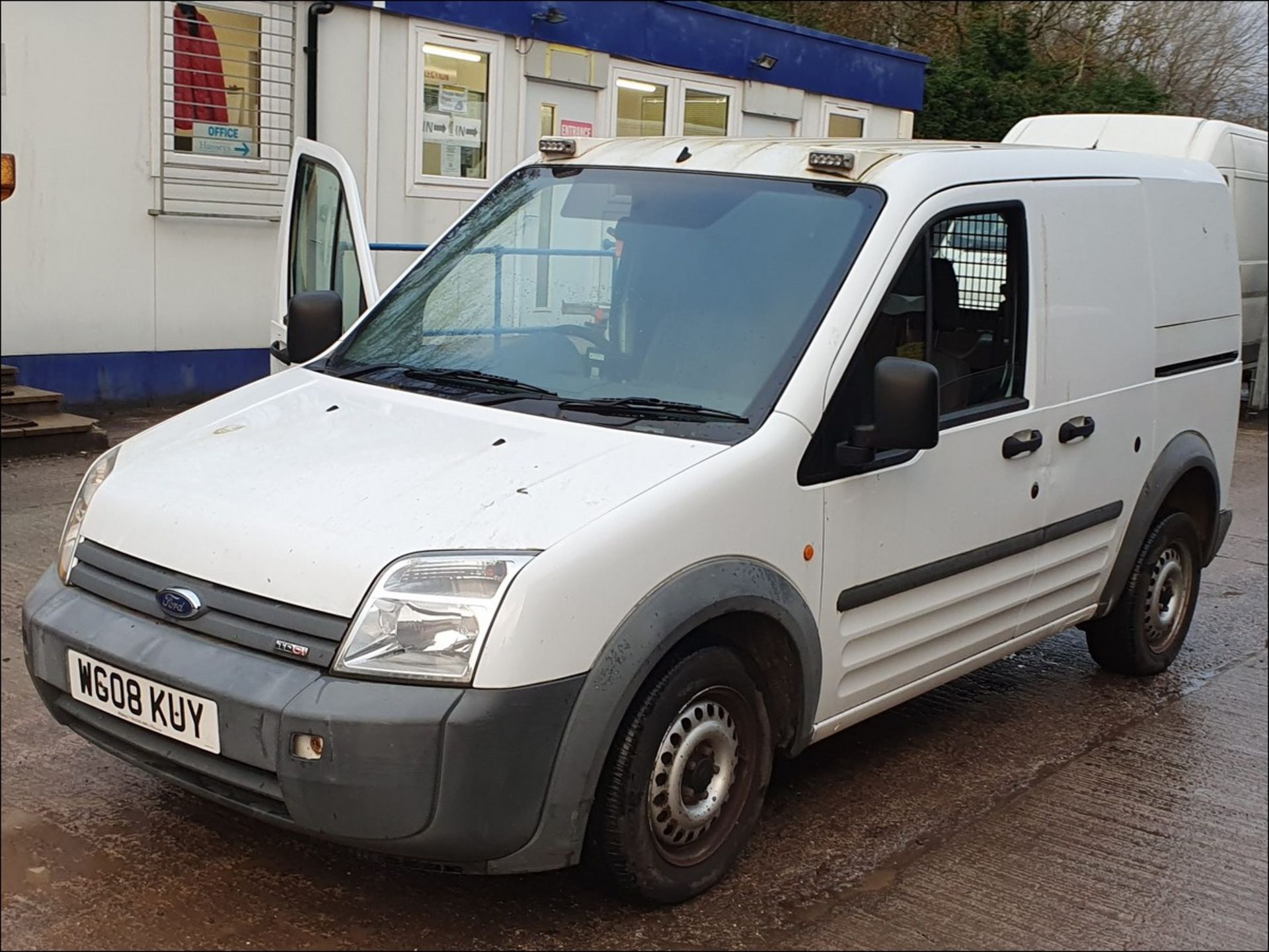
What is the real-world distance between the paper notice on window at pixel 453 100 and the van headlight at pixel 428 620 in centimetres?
975

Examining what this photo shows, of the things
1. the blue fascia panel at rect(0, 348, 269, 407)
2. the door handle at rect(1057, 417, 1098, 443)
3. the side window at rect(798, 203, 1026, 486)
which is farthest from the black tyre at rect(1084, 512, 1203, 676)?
the blue fascia panel at rect(0, 348, 269, 407)

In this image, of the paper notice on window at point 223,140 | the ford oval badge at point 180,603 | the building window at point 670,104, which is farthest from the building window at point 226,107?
the ford oval badge at point 180,603

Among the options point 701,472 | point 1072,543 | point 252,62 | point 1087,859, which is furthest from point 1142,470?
point 252,62

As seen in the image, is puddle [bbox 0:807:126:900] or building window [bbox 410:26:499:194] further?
building window [bbox 410:26:499:194]

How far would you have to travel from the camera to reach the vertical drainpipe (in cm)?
1095

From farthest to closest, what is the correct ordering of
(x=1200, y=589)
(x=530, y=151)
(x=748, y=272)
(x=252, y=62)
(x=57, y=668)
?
(x=530, y=151)
(x=252, y=62)
(x=1200, y=589)
(x=748, y=272)
(x=57, y=668)

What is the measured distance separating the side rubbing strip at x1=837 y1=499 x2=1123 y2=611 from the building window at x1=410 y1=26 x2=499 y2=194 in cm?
826

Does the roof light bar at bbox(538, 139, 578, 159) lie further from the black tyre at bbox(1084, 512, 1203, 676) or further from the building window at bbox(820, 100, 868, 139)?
the building window at bbox(820, 100, 868, 139)

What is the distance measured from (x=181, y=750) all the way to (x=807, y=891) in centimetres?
166

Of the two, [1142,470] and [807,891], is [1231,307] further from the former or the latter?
[807,891]

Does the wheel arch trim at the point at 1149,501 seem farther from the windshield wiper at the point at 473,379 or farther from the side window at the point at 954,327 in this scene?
the windshield wiper at the point at 473,379

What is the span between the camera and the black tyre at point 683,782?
132 inches

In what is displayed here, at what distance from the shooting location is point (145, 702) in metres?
3.25

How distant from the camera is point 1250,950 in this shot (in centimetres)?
370
